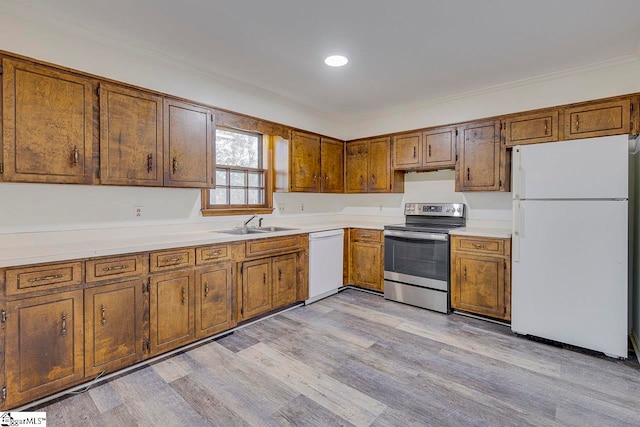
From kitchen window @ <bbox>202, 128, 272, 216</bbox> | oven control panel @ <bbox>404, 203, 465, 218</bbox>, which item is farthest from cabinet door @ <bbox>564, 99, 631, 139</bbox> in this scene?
kitchen window @ <bbox>202, 128, 272, 216</bbox>

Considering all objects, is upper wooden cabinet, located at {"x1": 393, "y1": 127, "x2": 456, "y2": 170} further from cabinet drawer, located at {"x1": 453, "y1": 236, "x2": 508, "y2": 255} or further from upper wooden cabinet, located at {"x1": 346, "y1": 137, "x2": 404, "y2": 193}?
cabinet drawer, located at {"x1": 453, "y1": 236, "x2": 508, "y2": 255}

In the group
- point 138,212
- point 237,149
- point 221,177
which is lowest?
point 138,212

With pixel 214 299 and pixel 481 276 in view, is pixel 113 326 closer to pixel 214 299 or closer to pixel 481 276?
pixel 214 299

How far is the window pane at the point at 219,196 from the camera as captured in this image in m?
3.49

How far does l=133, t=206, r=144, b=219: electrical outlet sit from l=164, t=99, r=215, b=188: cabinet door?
330 mm

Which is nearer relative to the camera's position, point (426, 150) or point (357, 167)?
point (426, 150)

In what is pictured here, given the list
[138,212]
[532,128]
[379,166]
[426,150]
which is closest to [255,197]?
[138,212]

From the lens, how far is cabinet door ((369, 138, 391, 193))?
14.4ft

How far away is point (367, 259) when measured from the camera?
430cm

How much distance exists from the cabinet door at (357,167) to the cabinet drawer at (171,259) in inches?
105

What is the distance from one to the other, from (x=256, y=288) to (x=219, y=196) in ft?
3.62

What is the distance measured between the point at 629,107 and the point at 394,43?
84.4 inches

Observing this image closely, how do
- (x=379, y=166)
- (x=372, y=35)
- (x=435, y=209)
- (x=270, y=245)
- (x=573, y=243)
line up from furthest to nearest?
(x=379, y=166)
(x=435, y=209)
(x=270, y=245)
(x=573, y=243)
(x=372, y=35)

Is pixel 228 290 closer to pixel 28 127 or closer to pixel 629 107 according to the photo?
pixel 28 127
